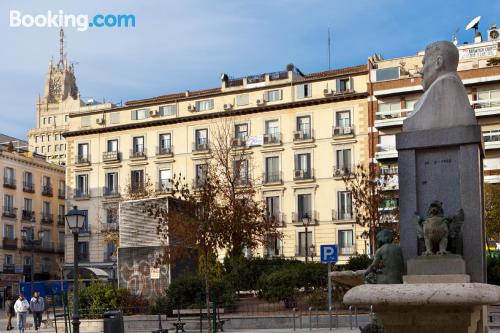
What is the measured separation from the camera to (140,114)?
69.3 m

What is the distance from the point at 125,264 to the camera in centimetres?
3253

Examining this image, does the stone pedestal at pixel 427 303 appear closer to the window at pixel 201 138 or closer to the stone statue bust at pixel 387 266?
the stone statue bust at pixel 387 266

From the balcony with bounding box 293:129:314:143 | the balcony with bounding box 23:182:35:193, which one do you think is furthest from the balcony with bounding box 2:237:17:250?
the balcony with bounding box 293:129:314:143

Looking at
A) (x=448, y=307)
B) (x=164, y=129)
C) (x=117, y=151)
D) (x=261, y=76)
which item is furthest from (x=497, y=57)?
(x=448, y=307)

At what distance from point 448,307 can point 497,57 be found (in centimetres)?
5407

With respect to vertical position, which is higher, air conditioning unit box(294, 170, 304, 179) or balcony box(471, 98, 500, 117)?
balcony box(471, 98, 500, 117)

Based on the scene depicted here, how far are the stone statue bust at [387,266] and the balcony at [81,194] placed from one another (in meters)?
61.6

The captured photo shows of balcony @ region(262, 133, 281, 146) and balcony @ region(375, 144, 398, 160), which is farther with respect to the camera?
balcony @ region(262, 133, 281, 146)

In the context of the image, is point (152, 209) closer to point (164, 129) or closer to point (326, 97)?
point (326, 97)

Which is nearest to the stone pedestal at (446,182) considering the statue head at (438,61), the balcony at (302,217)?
the statue head at (438,61)

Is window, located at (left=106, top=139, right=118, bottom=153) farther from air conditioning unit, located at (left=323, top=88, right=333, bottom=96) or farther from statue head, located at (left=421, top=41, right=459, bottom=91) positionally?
statue head, located at (left=421, top=41, right=459, bottom=91)

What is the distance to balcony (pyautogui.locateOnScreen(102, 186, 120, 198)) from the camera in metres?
68.4

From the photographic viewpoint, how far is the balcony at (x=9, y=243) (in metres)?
72.7

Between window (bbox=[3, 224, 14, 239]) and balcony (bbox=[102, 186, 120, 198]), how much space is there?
11006mm
